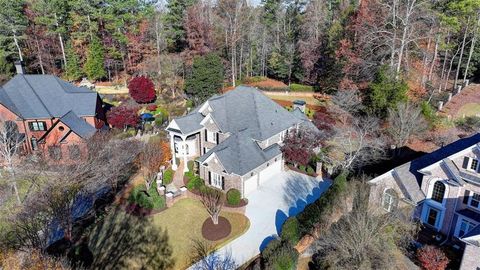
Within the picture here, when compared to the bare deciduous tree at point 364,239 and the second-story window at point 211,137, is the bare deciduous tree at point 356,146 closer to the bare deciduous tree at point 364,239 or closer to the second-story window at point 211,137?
the bare deciduous tree at point 364,239

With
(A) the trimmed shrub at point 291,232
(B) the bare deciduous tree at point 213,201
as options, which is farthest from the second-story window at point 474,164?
(B) the bare deciduous tree at point 213,201

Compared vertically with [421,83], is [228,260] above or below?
below

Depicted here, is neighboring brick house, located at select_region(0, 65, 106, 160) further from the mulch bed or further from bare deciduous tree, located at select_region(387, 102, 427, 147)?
bare deciduous tree, located at select_region(387, 102, 427, 147)

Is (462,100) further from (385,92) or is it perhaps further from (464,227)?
(464,227)

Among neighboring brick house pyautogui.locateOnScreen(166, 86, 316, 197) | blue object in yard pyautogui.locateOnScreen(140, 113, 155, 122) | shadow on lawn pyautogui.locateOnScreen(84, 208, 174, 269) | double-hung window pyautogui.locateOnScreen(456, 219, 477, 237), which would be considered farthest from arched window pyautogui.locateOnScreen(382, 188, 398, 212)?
blue object in yard pyautogui.locateOnScreen(140, 113, 155, 122)

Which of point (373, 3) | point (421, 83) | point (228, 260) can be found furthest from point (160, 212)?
point (373, 3)

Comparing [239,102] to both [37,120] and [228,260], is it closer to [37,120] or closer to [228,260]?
[228,260]
